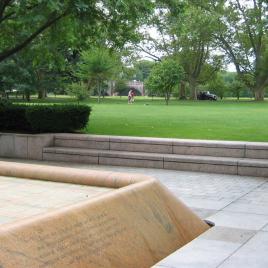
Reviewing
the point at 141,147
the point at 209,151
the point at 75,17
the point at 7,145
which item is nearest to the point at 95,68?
the point at 75,17

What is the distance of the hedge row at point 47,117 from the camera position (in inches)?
535

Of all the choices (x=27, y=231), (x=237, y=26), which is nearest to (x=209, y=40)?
(x=237, y=26)

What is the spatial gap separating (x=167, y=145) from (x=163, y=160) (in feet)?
1.50

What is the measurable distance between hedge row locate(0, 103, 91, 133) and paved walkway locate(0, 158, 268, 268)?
6.66 feet

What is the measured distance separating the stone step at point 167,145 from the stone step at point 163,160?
0.15 meters

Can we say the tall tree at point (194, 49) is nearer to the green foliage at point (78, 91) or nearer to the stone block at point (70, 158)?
the green foliage at point (78, 91)

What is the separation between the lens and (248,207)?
7719 mm

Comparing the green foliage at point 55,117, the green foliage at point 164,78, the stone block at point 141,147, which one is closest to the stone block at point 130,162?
the stone block at point 141,147

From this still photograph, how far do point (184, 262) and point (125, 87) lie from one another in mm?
79411

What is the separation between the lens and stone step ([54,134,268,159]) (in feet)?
36.3

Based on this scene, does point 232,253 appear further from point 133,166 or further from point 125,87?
point 125,87

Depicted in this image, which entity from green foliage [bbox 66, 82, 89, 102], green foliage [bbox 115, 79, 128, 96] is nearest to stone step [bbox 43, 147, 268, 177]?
green foliage [bbox 66, 82, 89, 102]

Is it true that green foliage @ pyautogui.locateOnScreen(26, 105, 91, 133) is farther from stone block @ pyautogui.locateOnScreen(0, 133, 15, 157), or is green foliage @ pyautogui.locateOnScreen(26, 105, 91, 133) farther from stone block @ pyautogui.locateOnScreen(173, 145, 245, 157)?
stone block @ pyautogui.locateOnScreen(173, 145, 245, 157)

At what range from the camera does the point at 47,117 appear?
44.6 ft
